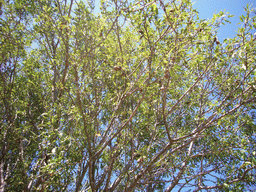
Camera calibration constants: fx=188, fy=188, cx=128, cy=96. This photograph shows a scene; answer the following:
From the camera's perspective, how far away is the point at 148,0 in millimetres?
3018

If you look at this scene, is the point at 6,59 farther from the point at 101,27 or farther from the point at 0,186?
the point at 0,186

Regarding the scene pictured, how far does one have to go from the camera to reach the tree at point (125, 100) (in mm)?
3078

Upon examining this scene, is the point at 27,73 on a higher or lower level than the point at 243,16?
lower

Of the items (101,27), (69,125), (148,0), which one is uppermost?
(101,27)

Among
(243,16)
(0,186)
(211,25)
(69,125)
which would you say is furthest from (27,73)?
(243,16)

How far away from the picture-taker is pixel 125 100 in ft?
14.8

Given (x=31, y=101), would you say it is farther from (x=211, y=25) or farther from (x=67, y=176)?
(x=211, y=25)

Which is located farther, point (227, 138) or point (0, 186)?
point (227, 138)

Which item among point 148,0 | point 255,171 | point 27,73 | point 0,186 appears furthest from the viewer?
point 27,73

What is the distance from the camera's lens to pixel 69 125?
3770mm

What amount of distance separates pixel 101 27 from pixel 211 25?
221cm

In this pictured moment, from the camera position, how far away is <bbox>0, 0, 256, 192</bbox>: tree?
10.1ft

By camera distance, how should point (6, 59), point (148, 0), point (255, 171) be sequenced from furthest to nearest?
point (6, 59)
point (255, 171)
point (148, 0)

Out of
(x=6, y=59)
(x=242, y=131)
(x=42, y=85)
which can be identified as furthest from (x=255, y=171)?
(x=6, y=59)
